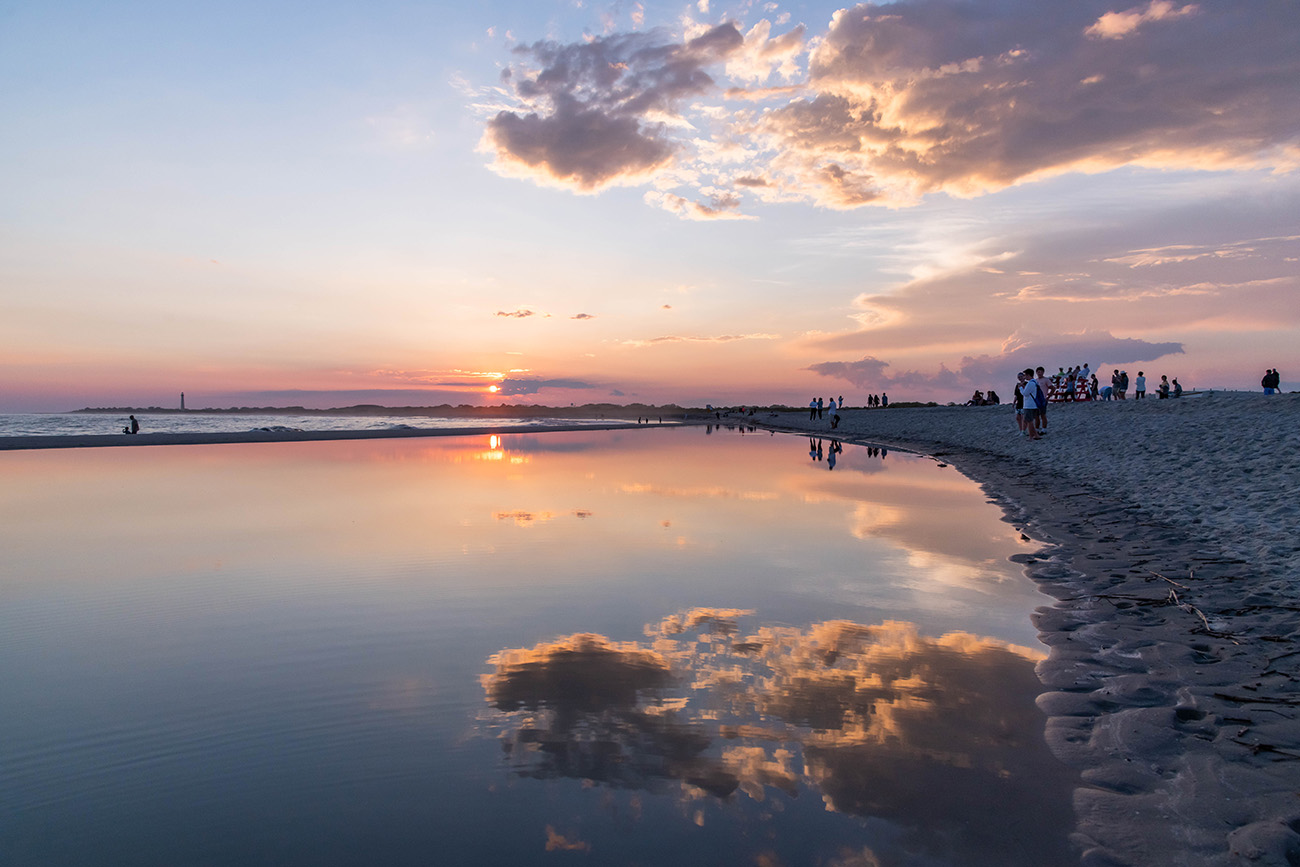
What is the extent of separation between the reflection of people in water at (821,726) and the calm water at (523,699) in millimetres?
24

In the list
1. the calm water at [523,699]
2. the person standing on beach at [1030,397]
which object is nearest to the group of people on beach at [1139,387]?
the person standing on beach at [1030,397]

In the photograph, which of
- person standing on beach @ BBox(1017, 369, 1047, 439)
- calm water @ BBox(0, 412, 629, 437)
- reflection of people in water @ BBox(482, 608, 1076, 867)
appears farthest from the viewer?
calm water @ BBox(0, 412, 629, 437)

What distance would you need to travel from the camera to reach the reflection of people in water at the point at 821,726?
12.7 feet

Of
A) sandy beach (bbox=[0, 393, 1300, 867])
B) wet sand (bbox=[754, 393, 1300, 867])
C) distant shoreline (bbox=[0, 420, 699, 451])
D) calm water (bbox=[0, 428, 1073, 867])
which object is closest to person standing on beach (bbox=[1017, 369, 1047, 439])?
sandy beach (bbox=[0, 393, 1300, 867])

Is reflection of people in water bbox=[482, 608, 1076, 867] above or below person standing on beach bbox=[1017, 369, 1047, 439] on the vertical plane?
below

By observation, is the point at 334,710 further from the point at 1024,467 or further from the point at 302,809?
the point at 1024,467

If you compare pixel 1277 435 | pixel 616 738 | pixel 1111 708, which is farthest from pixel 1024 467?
pixel 616 738

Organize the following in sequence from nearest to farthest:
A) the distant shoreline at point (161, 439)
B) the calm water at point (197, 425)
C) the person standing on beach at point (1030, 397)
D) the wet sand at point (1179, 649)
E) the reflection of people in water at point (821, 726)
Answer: the wet sand at point (1179, 649) < the reflection of people in water at point (821, 726) < the person standing on beach at point (1030, 397) < the distant shoreline at point (161, 439) < the calm water at point (197, 425)

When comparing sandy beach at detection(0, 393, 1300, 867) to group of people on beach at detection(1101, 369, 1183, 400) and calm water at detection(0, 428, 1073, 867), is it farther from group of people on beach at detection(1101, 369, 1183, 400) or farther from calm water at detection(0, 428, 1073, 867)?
group of people on beach at detection(1101, 369, 1183, 400)

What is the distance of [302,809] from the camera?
13.1ft

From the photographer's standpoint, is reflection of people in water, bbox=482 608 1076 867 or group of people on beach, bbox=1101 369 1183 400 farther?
group of people on beach, bbox=1101 369 1183 400

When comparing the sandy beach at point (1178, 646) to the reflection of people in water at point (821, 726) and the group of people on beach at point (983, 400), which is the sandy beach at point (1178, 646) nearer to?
the reflection of people in water at point (821, 726)

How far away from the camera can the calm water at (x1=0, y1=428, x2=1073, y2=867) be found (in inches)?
147

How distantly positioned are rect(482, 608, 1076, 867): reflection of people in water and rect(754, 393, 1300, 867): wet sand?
36 centimetres
